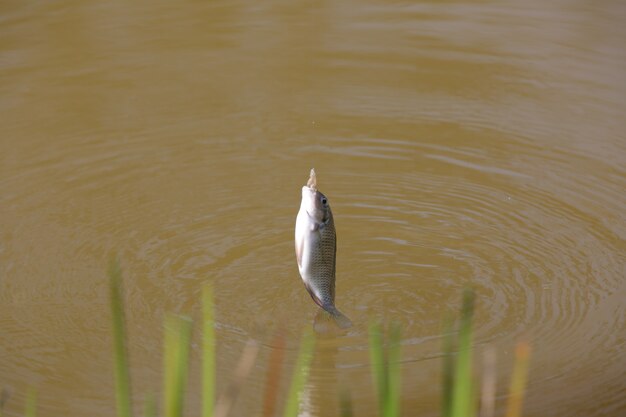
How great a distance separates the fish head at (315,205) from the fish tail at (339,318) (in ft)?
0.93

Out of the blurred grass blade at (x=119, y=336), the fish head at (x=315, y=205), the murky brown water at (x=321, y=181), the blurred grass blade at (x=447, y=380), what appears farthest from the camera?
the murky brown water at (x=321, y=181)

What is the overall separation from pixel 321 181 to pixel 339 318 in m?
1.69

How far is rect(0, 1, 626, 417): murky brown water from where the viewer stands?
3768mm

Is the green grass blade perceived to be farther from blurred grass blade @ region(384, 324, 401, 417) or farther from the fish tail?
the fish tail

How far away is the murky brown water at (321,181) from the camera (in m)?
3.77

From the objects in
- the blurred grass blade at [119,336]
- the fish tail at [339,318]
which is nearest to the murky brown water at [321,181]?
the fish tail at [339,318]

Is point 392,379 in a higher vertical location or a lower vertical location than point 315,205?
higher

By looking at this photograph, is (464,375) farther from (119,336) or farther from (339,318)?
(339,318)

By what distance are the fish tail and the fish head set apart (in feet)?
0.93

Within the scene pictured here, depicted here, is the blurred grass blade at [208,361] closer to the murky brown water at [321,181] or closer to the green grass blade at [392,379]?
the green grass blade at [392,379]

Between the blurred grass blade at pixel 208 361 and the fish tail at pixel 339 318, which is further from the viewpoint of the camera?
the fish tail at pixel 339 318

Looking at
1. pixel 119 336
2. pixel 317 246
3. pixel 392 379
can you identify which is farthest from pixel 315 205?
pixel 119 336

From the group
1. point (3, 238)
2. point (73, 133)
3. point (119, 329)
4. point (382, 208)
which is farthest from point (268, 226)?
point (119, 329)

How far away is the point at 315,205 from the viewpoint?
3.36 metres
